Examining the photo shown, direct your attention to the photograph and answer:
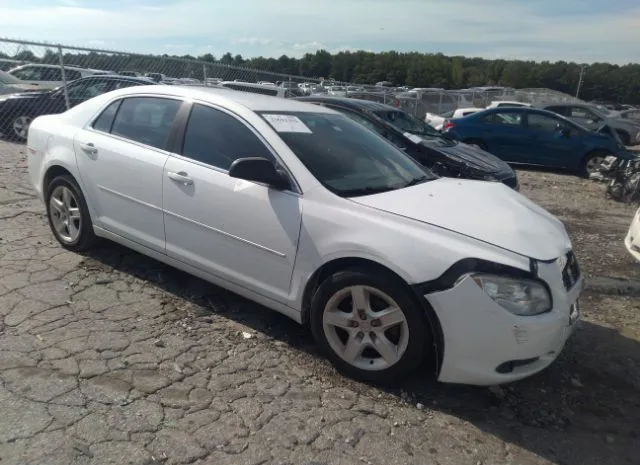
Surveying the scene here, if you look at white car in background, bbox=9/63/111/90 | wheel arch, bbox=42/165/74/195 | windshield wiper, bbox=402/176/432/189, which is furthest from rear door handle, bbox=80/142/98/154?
white car in background, bbox=9/63/111/90

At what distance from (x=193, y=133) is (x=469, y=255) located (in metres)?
2.14

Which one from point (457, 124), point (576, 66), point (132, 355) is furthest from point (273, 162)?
point (576, 66)

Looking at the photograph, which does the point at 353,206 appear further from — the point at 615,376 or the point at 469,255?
the point at 615,376

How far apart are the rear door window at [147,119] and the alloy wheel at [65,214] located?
75 centimetres

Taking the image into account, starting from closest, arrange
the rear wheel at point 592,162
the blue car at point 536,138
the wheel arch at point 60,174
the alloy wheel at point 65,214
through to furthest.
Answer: the wheel arch at point 60,174 < the alloy wheel at point 65,214 < the rear wheel at point 592,162 < the blue car at point 536,138

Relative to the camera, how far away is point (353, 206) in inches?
124

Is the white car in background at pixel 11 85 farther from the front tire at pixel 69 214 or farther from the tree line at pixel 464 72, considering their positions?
the tree line at pixel 464 72

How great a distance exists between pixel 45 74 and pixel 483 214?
39.0 feet

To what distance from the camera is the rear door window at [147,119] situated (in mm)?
4039

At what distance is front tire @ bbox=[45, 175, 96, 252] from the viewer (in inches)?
179

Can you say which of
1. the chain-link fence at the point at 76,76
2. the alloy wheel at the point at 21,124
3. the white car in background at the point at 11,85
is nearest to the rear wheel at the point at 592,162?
the chain-link fence at the point at 76,76

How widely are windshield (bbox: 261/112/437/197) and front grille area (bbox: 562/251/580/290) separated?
3.66 ft

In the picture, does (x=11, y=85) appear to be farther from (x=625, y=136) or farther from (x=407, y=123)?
(x=625, y=136)

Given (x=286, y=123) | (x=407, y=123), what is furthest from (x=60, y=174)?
(x=407, y=123)
